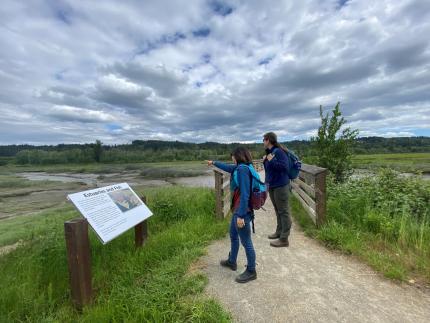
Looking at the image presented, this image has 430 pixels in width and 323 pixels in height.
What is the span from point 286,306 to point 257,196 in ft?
4.04

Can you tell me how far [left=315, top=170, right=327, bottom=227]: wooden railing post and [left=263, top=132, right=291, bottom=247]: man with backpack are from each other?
901 millimetres

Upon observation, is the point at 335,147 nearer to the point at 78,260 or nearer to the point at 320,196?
the point at 320,196

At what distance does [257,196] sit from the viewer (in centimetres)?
315

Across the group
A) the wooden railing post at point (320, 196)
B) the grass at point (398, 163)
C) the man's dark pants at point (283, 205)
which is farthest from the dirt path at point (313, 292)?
the grass at point (398, 163)

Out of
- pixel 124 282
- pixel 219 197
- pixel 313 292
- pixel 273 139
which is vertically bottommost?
pixel 124 282

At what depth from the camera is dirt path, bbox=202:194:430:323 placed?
2.56 m

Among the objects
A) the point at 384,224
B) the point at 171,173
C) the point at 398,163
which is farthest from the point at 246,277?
the point at 398,163

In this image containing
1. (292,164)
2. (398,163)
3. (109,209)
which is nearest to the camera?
(109,209)

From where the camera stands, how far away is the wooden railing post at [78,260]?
2912 mm

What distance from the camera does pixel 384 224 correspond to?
15.3 ft

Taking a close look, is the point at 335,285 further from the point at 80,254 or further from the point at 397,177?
the point at 397,177

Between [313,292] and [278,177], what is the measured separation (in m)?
1.89

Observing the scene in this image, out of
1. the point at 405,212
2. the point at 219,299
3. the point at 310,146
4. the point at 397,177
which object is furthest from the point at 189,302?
the point at 310,146

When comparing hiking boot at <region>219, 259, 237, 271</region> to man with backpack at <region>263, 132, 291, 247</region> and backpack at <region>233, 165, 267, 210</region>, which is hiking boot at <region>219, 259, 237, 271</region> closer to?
backpack at <region>233, 165, 267, 210</region>
